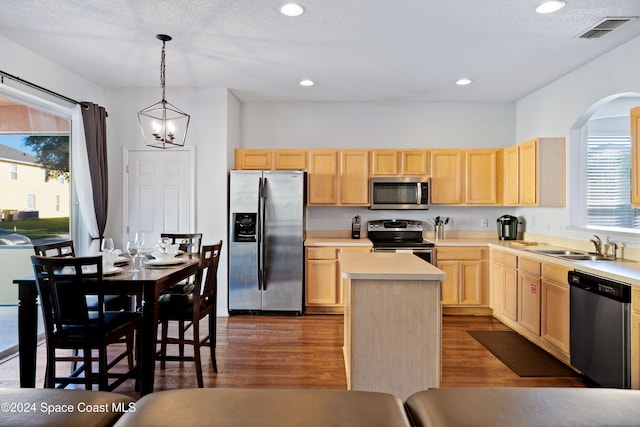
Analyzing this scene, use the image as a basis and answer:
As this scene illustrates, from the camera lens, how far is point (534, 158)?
409cm

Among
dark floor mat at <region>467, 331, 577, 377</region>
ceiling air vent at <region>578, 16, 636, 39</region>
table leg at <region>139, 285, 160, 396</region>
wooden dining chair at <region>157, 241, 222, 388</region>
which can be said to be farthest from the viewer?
dark floor mat at <region>467, 331, 577, 377</region>

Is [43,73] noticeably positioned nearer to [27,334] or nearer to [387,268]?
[27,334]

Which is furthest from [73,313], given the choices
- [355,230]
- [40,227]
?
[355,230]

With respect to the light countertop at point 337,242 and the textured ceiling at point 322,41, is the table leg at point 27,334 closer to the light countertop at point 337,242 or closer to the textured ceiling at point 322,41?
the textured ceiling at point 322,41

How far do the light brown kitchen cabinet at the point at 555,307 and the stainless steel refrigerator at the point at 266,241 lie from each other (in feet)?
8.28

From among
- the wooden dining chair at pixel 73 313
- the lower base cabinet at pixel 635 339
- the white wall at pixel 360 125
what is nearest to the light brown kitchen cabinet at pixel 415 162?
the white wall at pixel 360 125

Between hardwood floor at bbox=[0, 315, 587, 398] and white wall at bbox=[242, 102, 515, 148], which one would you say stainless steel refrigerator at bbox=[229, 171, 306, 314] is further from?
white wall at bbox=[242, 102, 515, 148]

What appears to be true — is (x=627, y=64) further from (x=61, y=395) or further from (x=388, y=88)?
(x=61, y=395)

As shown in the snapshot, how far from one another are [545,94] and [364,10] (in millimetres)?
2848

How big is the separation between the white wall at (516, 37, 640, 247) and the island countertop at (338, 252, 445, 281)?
6.43ft

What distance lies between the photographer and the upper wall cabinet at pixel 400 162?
502 cm

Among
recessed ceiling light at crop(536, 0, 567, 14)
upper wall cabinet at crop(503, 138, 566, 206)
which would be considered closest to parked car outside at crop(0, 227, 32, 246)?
recessed ceiling light at crop(536, 0, 567, 14)

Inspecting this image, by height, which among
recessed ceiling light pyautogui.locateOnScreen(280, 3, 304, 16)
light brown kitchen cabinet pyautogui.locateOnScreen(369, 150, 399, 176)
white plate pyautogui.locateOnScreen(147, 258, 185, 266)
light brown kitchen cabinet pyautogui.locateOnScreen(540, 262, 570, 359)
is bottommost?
light brown kitchen cabinet pyautogui.locateOnScreen(540, 262, 570, 359)

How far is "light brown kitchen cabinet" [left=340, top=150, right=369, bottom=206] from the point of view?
16.5ft
